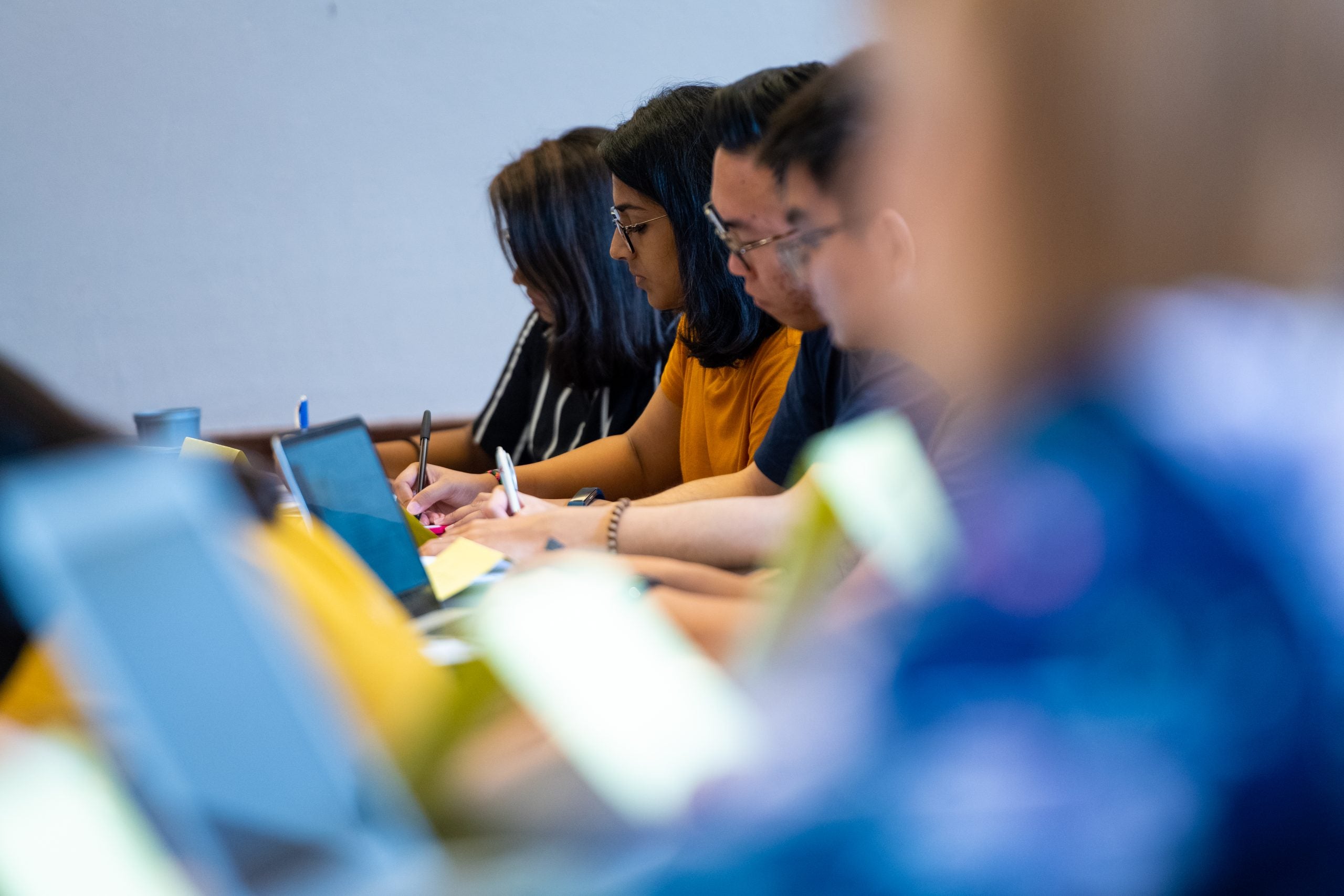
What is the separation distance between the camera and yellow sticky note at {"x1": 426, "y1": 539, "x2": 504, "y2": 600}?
36.6 inches

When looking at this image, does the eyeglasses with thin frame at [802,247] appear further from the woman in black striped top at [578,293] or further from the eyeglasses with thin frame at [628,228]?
the woman in black striped top at [578,293]

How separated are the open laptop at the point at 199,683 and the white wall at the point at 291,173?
238 cm

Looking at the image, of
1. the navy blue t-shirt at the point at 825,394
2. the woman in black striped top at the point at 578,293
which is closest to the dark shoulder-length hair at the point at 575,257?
the woman in black striped top at the point at 578,293

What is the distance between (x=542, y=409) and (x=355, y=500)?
1.13 meters

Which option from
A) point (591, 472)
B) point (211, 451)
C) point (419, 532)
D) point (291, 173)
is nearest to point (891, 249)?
point (419, 532)

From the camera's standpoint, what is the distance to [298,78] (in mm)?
2643

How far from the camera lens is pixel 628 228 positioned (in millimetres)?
1593

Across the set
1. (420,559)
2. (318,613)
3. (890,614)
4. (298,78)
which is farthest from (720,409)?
(298,78)

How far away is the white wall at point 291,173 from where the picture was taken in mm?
2502

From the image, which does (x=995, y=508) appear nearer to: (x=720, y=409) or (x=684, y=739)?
(x=684, y=739)

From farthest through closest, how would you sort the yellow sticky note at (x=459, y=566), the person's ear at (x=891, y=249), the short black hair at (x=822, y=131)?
the yellow sticky note at (x=459, y=566)
the short black hair at (x=822, y=131)
the person's ear at (x=891, y=249)

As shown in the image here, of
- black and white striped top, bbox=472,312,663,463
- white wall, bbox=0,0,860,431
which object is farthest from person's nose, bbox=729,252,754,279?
white wall, bbox=0,0,860,431

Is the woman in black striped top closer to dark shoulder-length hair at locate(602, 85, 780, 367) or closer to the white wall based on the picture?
dark shoulder-length hair at locate(602, 85, 780, 367)

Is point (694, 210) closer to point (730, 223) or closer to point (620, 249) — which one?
point (620, 249)
